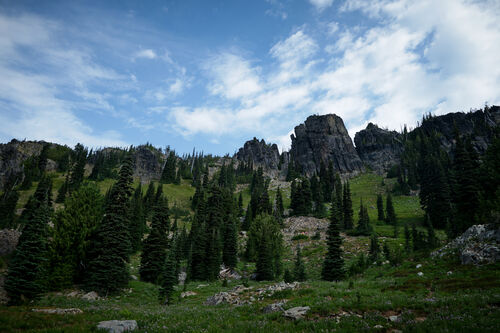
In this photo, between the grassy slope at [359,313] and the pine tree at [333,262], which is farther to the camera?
the pine tree at [333,262]

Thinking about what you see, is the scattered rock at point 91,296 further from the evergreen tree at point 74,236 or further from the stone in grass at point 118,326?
the stone in grass at point 118,326

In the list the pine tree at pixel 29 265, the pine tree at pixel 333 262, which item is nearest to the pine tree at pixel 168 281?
the pine tree at pixel 29 265

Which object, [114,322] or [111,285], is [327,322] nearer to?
[114,322]

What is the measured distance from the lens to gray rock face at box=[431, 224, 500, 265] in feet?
69.0

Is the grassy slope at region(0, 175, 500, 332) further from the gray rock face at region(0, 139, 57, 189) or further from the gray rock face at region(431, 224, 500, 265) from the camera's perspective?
the gray rock face at region(0, 139, 57, 189)

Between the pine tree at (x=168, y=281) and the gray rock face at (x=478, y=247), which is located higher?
the gray rock face at (x=478, y=247)

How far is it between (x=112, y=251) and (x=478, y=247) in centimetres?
3809

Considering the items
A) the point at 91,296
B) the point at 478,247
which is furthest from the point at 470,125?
the point at 91,296

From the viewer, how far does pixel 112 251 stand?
2872cm

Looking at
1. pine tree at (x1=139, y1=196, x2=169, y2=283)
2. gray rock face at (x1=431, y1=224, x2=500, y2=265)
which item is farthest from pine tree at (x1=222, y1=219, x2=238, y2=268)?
gray rock face at (x1=431, y1=224, x2=500, y2=265)

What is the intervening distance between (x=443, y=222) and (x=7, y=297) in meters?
90.4

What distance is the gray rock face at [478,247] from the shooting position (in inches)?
828

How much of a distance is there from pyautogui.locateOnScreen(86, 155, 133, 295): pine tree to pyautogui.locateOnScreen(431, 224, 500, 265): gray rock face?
1407 inches

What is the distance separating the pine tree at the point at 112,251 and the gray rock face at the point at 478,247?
117ft
